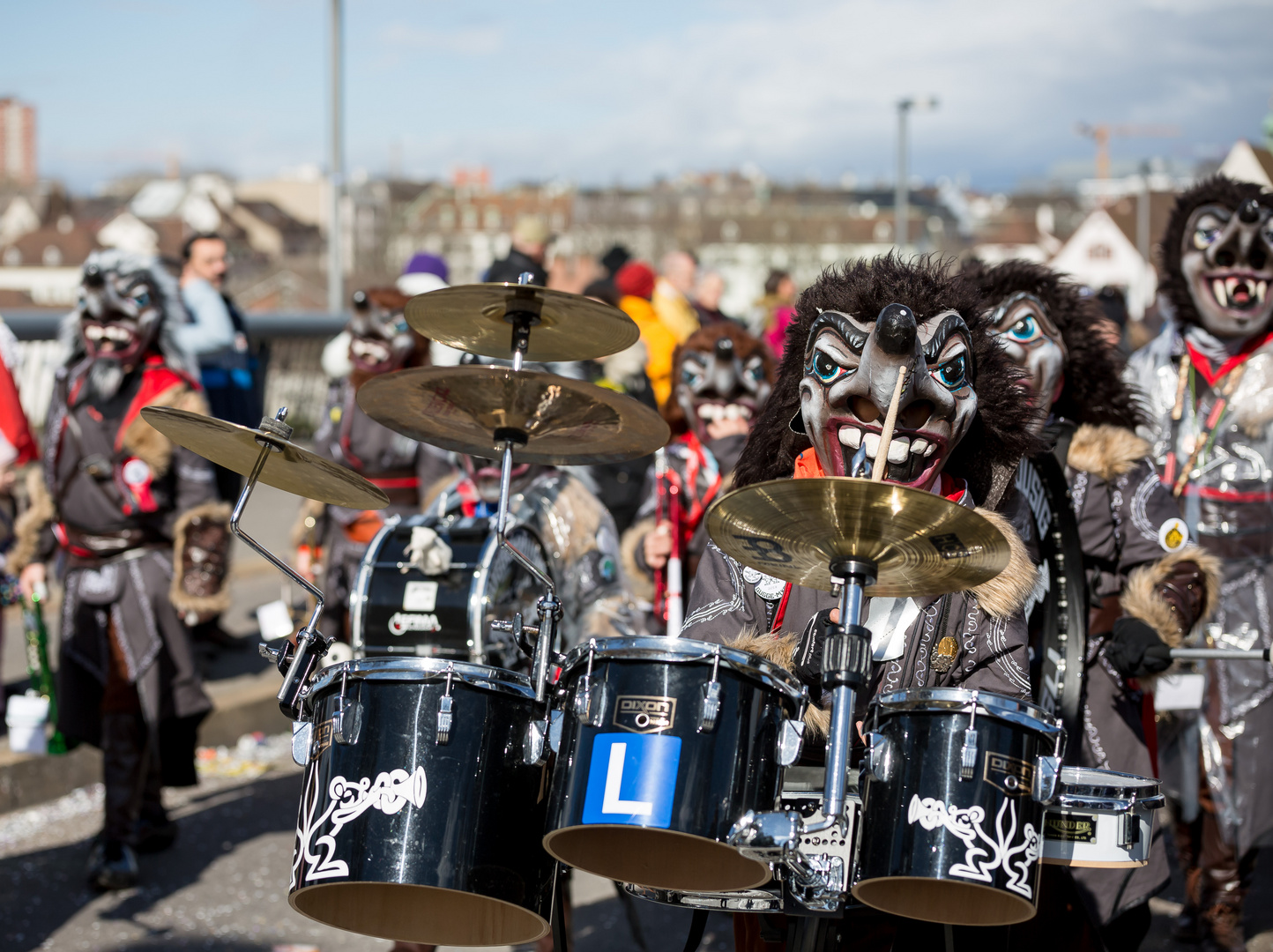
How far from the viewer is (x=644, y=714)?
256cm

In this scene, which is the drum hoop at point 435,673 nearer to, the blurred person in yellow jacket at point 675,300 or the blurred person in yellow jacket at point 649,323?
the blurred person in yellow jacket at point 649,323

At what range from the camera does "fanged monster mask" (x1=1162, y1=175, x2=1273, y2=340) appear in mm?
4977

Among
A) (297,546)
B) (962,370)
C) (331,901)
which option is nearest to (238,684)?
(297,546)

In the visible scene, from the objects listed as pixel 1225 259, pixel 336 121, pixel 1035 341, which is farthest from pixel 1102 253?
pixel 1035 341

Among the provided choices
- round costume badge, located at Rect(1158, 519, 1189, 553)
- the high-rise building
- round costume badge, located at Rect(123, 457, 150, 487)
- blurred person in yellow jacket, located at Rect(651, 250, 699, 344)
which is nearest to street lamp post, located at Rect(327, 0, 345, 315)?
blurred person in yellow jacket, located at Rect(651, 250, 699, 344)

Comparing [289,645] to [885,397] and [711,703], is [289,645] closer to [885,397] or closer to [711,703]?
[711,703]

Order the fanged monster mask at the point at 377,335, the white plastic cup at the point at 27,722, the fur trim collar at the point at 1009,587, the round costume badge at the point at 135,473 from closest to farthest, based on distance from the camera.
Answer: the fur trim collar at the point at 1009,587 → the white plastic cup at the point at 27,722 → the round costume badge at the point at 135,473 → the fanged monster mask at the point at 377,335

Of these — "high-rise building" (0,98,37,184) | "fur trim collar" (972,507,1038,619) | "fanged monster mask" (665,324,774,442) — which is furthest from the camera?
"high-rise building" (0,98,37,184)

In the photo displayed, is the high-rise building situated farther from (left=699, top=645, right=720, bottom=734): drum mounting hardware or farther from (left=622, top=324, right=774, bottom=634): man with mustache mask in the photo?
(left=699, top=645, right=720, bottom=734): drum mounting hardware

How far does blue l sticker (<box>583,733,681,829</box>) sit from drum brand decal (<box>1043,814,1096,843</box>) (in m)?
0.76

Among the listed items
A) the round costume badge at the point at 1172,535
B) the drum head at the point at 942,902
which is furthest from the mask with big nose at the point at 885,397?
the round costume badge at the point at 1172,535

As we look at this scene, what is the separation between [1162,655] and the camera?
11.6ft

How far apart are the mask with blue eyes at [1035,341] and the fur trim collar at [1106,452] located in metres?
0.14

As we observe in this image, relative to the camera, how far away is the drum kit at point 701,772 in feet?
8.13
